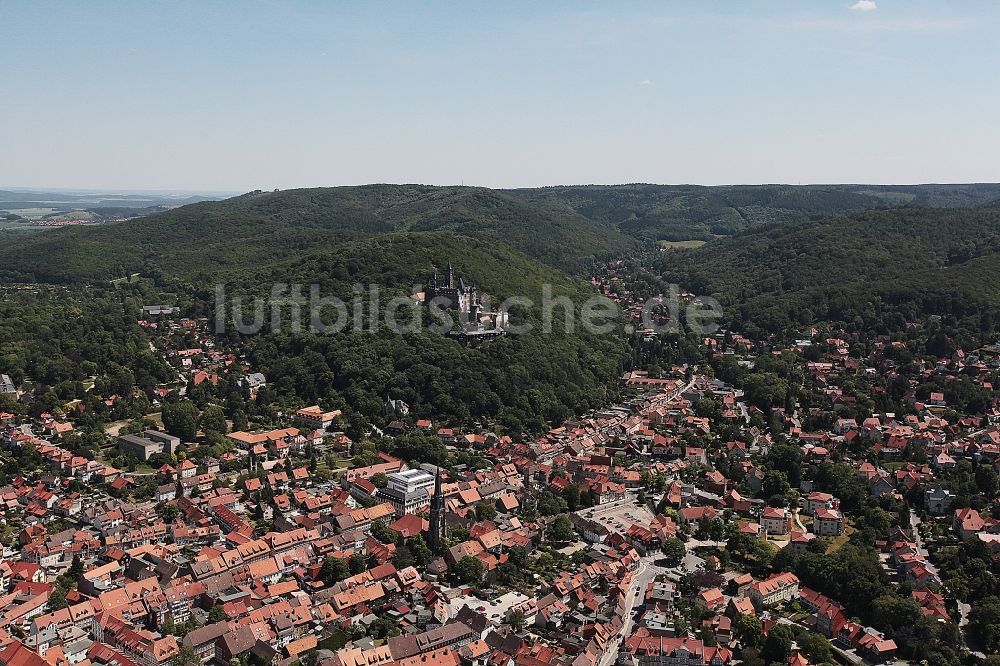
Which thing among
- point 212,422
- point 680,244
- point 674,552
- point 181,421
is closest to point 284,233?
point 212,422

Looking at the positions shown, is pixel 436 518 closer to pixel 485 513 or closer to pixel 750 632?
pixel 485 513

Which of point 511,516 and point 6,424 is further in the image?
point 6,424

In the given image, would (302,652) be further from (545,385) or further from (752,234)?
(752,234)

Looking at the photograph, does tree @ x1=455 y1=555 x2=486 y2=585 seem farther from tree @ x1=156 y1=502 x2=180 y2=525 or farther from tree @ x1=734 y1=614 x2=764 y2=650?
tree @ x1=156 y1=502 x2=180 y2=525

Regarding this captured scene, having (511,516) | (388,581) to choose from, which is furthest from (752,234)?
(388,581)

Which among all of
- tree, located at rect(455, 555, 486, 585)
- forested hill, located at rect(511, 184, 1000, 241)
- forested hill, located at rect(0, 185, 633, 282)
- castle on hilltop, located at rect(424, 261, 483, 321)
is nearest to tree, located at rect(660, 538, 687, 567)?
tree, located at rect(455, 555, 486, 585)

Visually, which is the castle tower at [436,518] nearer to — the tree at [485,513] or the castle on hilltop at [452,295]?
the tree at [485,513]
